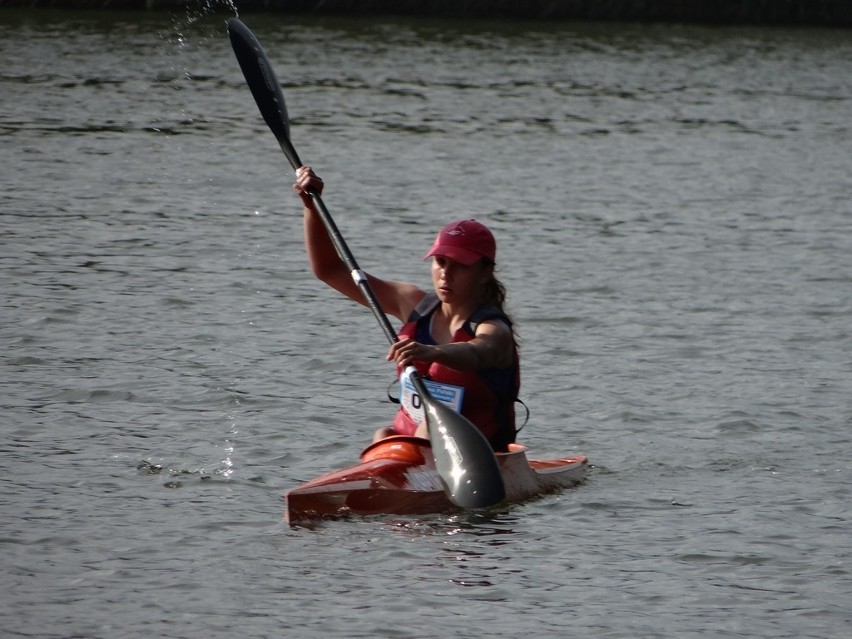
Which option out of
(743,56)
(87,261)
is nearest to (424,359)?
(87,261)

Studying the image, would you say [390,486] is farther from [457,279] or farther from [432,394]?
[457,279]

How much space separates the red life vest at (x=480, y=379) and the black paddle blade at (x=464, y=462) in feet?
0.91

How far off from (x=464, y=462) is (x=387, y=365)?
12.5 ft

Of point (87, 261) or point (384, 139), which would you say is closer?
point (87, 261)

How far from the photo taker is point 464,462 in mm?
7176

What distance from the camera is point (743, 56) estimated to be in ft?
108

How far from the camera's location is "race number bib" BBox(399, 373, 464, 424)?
7547mm

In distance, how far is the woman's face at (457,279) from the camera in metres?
7.45

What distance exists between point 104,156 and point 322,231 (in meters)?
11.1

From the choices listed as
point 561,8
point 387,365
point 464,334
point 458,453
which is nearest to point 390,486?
point 458,453

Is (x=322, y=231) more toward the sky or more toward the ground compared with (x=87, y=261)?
more toward the sky

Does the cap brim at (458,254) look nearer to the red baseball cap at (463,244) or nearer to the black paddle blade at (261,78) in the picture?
the red baseball cap at (463,244)

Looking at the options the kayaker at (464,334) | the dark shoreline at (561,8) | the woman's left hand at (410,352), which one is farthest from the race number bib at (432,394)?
the dark shoreline at (561,8)

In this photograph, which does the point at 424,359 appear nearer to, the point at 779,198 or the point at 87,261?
the point at 87,261
